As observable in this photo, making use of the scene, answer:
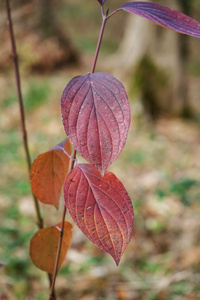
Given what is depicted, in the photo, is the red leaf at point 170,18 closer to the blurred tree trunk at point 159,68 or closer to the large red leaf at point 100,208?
the large red leaf at point 100,208

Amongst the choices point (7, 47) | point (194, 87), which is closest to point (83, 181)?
point (7, 47)

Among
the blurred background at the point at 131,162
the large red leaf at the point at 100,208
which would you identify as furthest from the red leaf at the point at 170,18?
the blurred background at the point at 131,162

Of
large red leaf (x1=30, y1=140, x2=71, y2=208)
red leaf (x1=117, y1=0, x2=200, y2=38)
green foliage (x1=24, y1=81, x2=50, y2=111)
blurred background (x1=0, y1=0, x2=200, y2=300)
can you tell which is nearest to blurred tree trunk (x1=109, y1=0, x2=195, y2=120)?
blurred background (x1=0, y1=0, x2=200, y2=300)

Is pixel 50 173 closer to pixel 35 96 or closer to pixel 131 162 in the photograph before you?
pixel 131 162

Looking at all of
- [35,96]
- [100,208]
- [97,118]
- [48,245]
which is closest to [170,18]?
[97,118]

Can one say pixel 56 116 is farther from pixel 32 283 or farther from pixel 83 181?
pixel 83 181
